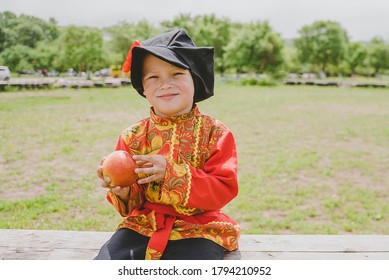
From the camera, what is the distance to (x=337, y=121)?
35.6ft

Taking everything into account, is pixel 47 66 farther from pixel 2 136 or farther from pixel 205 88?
pixel 205 88

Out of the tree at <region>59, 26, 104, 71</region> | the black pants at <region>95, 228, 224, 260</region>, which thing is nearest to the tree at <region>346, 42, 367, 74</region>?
the tree at <region>59, 26, 104, 71</region>

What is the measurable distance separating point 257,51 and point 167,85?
3197cm

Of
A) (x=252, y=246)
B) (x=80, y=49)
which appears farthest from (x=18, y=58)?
(x=252, y=246)

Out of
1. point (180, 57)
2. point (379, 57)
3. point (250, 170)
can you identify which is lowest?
point (250, 170)

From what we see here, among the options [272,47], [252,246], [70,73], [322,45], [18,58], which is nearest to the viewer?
[252,246]

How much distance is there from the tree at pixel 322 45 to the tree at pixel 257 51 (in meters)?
5.97


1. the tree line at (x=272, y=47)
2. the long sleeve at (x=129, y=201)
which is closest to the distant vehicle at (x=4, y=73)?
the tree line at (x=272, y=47)

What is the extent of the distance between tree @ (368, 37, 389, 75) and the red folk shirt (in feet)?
126

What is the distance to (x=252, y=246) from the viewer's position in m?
2.25

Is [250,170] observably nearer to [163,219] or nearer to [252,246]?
[252,246]

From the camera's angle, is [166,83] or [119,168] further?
[166,83]

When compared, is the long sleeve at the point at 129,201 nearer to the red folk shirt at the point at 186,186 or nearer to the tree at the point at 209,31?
the red folk shirt at the point at 186,186

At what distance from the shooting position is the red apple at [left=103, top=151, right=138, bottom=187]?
180 cm
